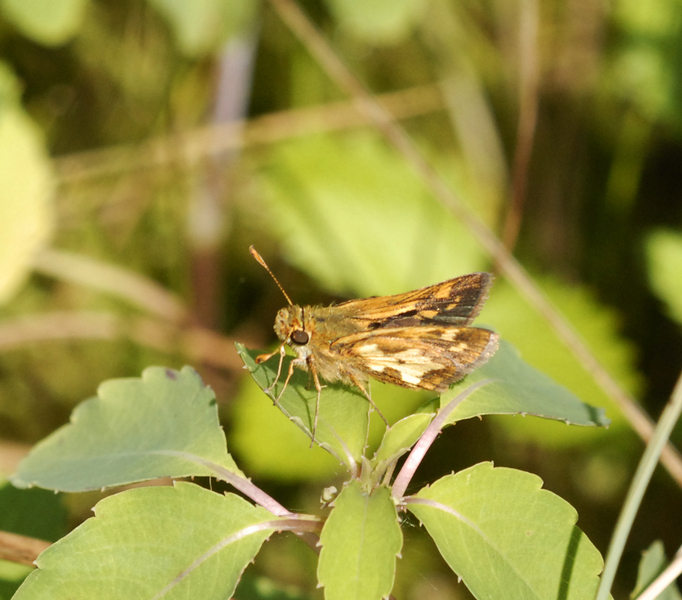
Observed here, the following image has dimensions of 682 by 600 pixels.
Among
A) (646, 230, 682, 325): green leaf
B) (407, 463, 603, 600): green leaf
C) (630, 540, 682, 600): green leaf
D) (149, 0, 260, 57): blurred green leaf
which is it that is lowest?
(630, 540, 682, 600): green leaf

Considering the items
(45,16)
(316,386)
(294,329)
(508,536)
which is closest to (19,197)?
(45,16)

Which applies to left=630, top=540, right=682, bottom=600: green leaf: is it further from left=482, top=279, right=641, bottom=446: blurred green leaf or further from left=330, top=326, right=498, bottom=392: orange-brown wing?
left=482, top=279, right=641, bottom=446: blurred green leaf

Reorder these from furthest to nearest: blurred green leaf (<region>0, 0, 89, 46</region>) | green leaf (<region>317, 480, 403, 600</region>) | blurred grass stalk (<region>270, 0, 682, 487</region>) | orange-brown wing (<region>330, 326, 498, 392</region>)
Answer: blurred green leaf (<region>0, 0, 89, 46</region>) < blurred grass stalk (<region>270, 0, 682, 487</region>) < orange-brown wing (<region>330, 326, 498, 392</region>) < green leaf (<region>317, 480, 403, 600</region>)

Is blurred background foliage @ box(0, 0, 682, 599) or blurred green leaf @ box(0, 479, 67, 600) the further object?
blurred background foliage @ box(0, 0, 682, 599)

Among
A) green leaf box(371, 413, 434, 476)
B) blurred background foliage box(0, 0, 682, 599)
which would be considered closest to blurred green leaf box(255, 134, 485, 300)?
blurred background foliage box(0, 0, 682, 599)

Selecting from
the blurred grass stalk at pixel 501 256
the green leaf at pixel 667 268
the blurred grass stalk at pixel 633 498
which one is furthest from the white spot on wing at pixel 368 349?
the green leaf at pixel 667 268

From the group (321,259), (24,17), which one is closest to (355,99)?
(321,259)

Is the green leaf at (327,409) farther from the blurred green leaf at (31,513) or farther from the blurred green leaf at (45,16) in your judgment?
the blurred green leaf at (45,16)

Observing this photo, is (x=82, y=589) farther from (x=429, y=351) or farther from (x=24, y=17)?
(x=24, y=17)
